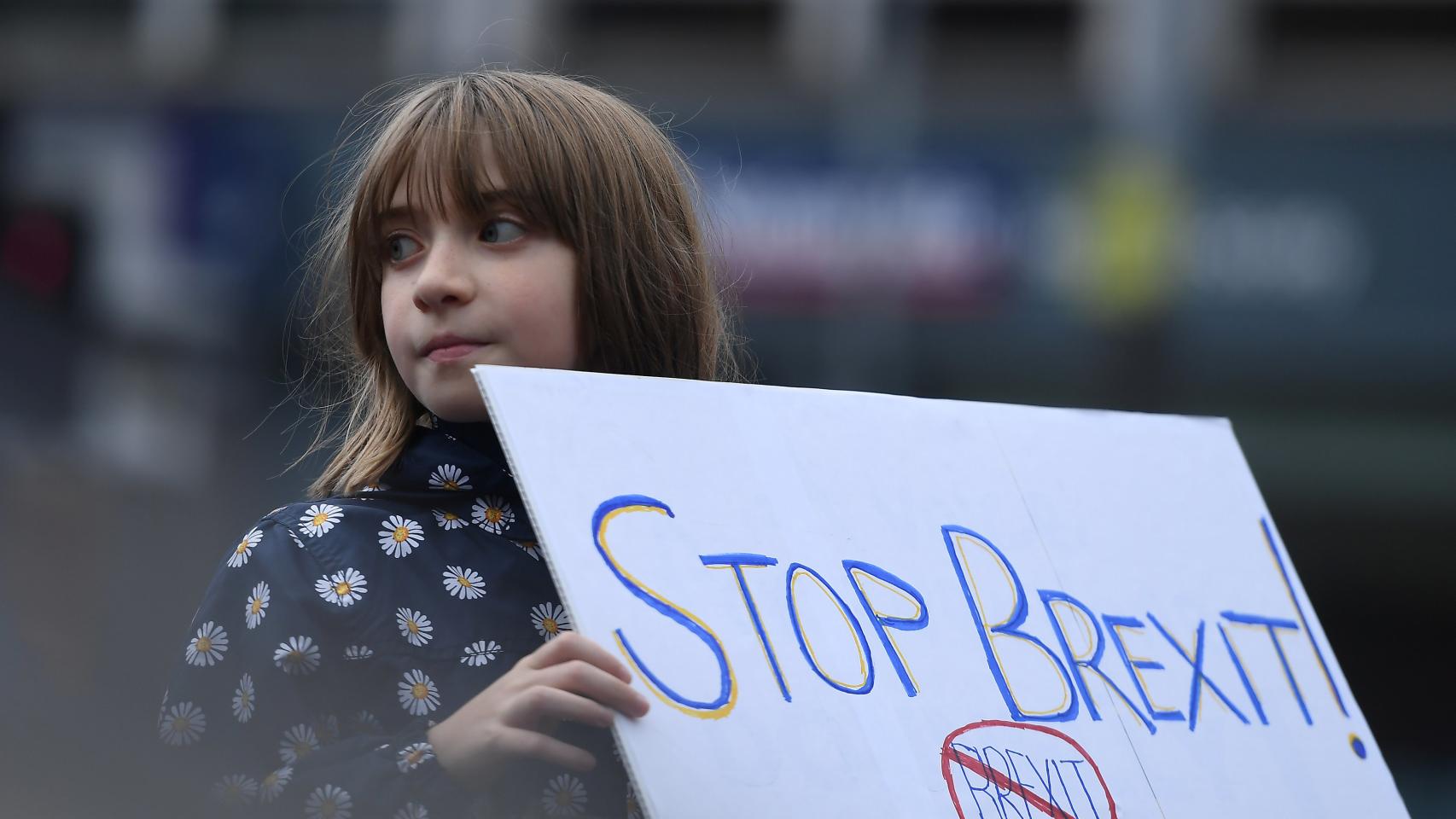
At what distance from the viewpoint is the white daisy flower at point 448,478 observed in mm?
1144

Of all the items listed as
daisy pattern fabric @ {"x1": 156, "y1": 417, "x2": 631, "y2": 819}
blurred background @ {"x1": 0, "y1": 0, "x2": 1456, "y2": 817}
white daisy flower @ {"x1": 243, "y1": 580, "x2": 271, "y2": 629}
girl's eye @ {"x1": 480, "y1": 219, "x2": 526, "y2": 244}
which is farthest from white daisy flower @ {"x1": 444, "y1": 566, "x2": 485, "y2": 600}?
blurred background @ {"x1": 0, "y1": 0, "x2": 1456, "y2": 817}

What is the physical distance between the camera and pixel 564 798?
101 centimetres

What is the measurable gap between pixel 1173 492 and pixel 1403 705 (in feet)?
18.8

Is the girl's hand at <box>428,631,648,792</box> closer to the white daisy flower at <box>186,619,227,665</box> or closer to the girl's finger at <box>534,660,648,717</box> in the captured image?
the girl's finger at <box>534,660,648,717</box>

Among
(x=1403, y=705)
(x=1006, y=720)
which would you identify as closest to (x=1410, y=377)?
(x=1403, y=705)

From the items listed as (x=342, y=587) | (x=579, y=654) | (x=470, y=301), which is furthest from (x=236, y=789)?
(x=470, y=301)

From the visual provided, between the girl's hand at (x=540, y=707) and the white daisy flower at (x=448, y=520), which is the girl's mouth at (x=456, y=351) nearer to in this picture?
the white daisy flower at (x=448, y=520)

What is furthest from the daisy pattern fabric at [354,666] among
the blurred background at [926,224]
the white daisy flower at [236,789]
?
the blurred background at [926,224]

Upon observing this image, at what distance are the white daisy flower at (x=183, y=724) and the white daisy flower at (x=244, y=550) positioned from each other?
0.10 meters

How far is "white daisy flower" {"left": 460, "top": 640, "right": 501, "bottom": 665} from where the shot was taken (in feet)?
3.47

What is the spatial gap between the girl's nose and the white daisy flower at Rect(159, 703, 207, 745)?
1.05ft

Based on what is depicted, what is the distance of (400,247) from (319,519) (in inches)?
9.0

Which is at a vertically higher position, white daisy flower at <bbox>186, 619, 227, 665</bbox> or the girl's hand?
white daisy flower at <bbox>186, 619, 227, 665</bbox>

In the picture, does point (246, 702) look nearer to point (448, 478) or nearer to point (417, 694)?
point (417, 694)
